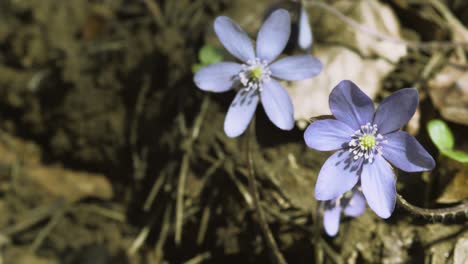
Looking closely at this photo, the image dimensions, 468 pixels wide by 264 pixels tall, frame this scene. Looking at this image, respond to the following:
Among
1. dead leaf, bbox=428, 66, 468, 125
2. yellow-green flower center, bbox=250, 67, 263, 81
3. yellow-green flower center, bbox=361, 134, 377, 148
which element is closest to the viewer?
yellow-green flower center, bbox=361, 134, 377, 148

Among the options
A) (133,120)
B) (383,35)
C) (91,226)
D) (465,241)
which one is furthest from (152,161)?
(465,241)

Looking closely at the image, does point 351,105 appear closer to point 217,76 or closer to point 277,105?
point 277,105

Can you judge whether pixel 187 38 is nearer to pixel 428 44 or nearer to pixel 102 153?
pixel 102 153

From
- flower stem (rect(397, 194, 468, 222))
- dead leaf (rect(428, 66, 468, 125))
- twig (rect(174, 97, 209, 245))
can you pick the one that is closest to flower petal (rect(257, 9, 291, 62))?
twig (rect(174, 97, 209, 245))

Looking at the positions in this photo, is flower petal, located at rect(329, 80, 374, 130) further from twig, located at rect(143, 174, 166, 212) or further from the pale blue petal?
twig, located at rect(143, 174, 166, 212)

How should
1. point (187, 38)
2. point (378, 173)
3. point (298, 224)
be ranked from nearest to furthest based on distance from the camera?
point (378, 173), point (298, 224), point (187, 38)

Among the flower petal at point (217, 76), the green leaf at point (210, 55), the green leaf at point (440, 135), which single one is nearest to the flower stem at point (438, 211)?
the green leaf at point (440, 135)

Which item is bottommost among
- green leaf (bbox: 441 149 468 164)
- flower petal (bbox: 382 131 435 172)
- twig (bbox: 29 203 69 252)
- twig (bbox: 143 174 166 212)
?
twig (bbox: 29 203 69 252)
